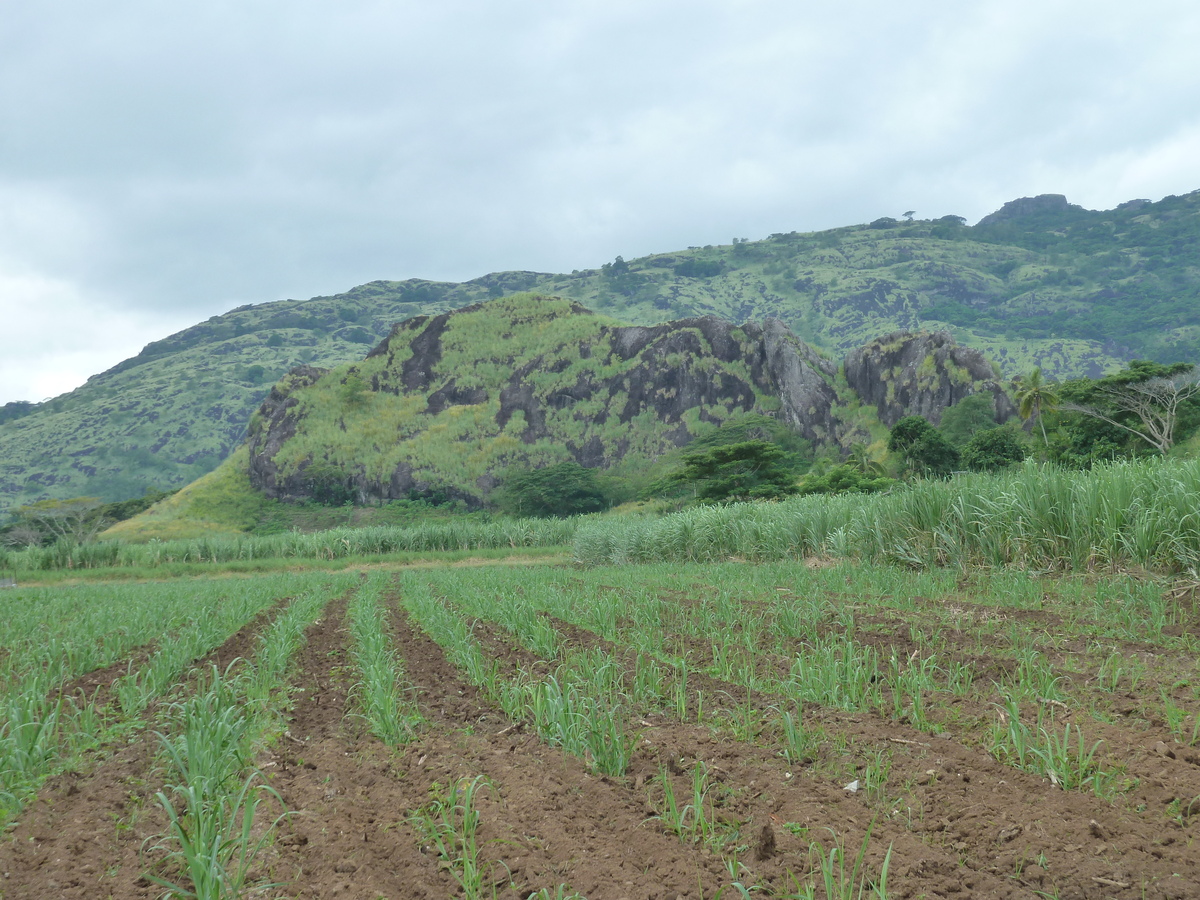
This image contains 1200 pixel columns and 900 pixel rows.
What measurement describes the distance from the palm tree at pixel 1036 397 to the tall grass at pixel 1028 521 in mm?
33830

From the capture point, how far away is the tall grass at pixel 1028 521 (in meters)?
7.28

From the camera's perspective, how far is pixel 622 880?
246cm

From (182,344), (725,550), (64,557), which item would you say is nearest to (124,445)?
(182,344)

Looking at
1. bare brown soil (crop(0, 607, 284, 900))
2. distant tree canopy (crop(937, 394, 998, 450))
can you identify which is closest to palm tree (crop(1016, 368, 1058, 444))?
distant tree canopy (crop(937, 394, 998, 450))

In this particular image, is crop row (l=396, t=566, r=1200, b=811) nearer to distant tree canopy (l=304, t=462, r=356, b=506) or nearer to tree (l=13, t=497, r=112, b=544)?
tree (l=13, t=497, r=112, b=544)

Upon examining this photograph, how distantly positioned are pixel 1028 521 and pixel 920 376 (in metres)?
48.2

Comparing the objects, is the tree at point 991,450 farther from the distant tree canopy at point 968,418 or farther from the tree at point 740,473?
the tree at point 740,473

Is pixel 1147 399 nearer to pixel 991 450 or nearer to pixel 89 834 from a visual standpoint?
pixel 991 450

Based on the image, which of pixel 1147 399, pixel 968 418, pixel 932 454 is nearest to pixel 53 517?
pixel 932 454

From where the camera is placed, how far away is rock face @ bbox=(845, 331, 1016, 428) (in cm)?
5028

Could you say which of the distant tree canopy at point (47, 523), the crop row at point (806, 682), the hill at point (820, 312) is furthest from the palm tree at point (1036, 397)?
the distant tree canopy at point (47, 523)

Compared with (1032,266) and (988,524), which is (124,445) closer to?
(988,524)

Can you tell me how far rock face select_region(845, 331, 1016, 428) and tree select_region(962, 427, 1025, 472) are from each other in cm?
1363

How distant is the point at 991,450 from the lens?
35812 mm
